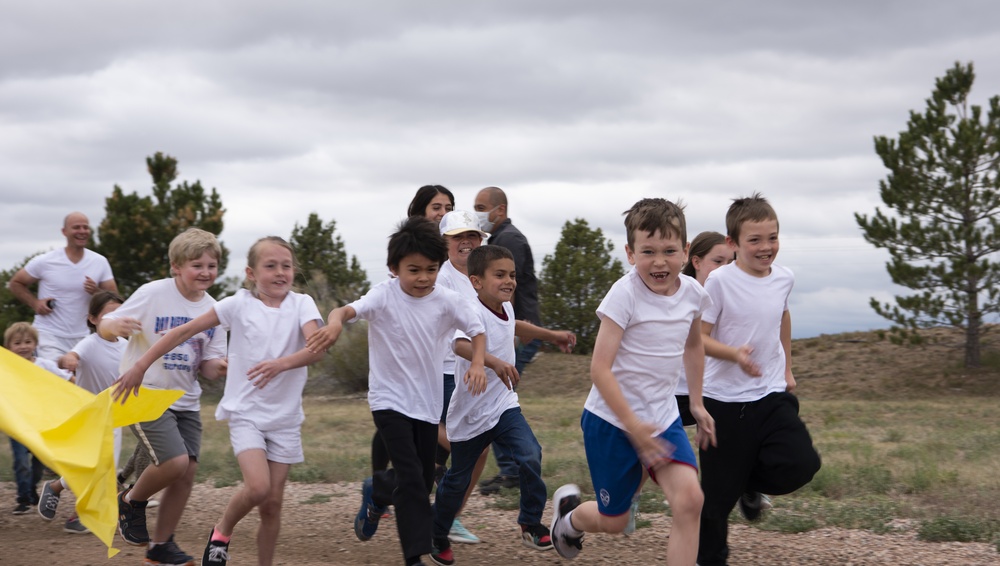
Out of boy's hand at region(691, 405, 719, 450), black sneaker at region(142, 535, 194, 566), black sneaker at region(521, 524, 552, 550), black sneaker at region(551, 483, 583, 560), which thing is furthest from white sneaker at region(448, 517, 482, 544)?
boy's hand at region(691, 405, 719, 450)

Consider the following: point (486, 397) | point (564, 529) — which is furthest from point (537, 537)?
point (486, 397)

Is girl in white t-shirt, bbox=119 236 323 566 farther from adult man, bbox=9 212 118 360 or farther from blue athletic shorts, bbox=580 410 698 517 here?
adult man, bbox=9 212 118 360

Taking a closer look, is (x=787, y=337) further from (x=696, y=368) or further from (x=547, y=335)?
(x=547, y=335)

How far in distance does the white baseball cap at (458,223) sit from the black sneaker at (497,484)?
7.93 feet

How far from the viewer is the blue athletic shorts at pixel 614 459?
16.1ft

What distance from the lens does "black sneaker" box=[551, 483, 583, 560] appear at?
5.66 metres

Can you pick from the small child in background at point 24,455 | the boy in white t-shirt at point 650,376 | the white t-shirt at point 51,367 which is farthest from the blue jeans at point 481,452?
the white t-shirt at point 51,367

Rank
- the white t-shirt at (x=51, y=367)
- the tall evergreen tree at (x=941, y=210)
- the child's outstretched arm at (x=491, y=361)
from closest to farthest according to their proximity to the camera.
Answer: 1. the child's outstretched arm at (x=491, y=361)
2. the white t-shirt at (x=51, y=367)
3. the tall evergreen tree at (x=941, y=210)

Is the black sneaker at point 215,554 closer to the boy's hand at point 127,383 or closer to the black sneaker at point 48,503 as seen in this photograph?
the boy's hand at point 127,383

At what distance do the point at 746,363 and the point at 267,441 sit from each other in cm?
245

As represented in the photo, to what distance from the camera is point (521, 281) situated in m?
7.66

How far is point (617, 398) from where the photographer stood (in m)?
4.62

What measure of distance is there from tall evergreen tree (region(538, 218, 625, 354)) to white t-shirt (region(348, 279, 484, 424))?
74.0 ft

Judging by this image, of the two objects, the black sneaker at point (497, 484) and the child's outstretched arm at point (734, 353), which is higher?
the child's outstretched arm at point (734, 353)
